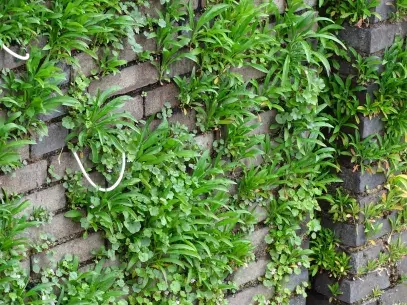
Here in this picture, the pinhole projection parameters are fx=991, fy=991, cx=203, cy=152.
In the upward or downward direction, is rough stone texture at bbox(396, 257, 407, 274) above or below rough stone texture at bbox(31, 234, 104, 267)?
below

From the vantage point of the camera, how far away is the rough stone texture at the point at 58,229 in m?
3.75

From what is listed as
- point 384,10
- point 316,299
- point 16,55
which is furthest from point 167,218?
point 384,10

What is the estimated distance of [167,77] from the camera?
400cm

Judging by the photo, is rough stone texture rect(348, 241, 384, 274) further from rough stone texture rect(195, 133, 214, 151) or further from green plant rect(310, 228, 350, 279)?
rough stone texture rect(195, 133, 214, 151)

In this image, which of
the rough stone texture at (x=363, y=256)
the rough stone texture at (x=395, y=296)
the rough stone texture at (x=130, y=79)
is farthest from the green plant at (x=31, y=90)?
the rough stone texture at (x=395, y=296)

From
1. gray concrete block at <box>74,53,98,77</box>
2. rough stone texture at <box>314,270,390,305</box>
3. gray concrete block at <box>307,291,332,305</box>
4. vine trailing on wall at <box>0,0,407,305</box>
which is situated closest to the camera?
vine trailing on wall at <box>0,0,407,305</box>


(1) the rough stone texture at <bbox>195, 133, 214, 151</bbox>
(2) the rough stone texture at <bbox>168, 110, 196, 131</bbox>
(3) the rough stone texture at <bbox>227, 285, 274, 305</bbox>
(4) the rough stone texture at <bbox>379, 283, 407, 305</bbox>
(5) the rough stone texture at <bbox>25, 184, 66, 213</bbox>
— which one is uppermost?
(2) the rough stone texture at <bbox>168, 110, 196, 131</bbox>

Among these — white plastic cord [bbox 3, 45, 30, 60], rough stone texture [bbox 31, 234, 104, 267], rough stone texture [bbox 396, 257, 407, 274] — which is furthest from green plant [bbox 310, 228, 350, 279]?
white plastic cord [bbox 3, 45, 30, 60]

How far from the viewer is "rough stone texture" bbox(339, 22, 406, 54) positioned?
4527 millimetres

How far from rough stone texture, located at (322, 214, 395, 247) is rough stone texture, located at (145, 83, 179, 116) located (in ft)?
3.97

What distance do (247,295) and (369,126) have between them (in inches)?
38.5

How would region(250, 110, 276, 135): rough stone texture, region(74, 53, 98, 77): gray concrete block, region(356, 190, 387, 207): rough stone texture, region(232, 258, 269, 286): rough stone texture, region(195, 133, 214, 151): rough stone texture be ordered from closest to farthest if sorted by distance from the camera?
region(74, 53, 98, 77): gray concrete block
region(195, 133, 214, 151): rough stone texture
region(250, 110, 276, 135): rough stone texture
region(232, 258, 269, 286): rough stone texture
region(356, 190, 387, 207): rough stone texture

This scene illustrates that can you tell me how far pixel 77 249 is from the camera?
3904mm

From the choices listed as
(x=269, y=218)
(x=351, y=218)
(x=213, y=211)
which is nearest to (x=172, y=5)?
(x=213, y=211)
